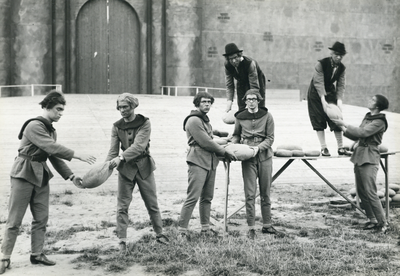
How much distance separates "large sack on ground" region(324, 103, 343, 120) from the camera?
8812mm

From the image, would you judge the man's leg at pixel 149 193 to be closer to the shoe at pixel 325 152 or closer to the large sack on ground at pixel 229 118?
the large sack on ground at pixel 229 118

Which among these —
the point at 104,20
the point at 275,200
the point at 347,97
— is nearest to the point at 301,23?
the point at 347,97

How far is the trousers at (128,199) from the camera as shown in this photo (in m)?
6.63

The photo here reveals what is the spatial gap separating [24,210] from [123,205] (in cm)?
108

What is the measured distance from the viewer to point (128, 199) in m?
6.73

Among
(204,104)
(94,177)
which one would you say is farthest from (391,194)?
(94,177)

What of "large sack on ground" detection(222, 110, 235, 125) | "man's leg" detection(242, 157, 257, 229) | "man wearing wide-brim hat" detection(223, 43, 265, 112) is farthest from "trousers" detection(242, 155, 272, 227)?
"large sack on ground" detection(222, 110, 235, 125)

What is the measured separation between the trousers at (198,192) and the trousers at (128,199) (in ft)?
1.30

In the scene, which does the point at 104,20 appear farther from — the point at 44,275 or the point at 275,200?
the point at 44,275

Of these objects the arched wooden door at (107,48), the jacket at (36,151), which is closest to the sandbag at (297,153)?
the jacket at (36,151)

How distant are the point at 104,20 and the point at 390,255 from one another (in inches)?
762

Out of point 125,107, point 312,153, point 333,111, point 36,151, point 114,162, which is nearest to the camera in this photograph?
point 36,151

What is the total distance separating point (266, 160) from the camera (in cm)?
766

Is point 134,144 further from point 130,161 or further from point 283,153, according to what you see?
point 283,153
